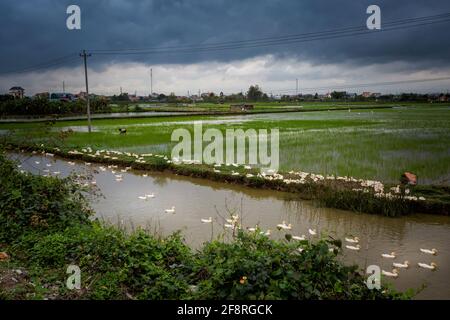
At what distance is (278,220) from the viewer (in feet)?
27.6

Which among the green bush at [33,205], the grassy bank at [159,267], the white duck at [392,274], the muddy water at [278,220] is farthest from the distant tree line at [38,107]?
the white duck at [392,274]

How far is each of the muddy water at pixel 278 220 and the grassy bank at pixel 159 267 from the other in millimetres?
1535

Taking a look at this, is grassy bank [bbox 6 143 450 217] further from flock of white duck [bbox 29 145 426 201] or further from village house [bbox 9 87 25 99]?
village house [bbox 9 87 25 99]

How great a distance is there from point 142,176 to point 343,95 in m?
112

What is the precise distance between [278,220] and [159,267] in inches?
163

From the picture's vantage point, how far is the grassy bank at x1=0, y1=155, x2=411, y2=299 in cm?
402

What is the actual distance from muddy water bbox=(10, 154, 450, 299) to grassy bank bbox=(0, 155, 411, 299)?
153 centimetres

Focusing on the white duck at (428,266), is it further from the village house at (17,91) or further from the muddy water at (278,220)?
the village house at (17,91)

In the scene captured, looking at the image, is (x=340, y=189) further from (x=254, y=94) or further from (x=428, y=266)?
(x=254, y=94)

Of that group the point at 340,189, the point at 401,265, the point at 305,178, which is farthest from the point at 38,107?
the point at 401,265

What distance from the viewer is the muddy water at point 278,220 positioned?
20.2 feet

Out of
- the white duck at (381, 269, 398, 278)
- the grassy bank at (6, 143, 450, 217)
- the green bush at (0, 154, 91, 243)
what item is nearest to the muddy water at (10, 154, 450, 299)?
the white duck at (381, 269, 398, 278)

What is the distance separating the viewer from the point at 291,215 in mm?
8711
